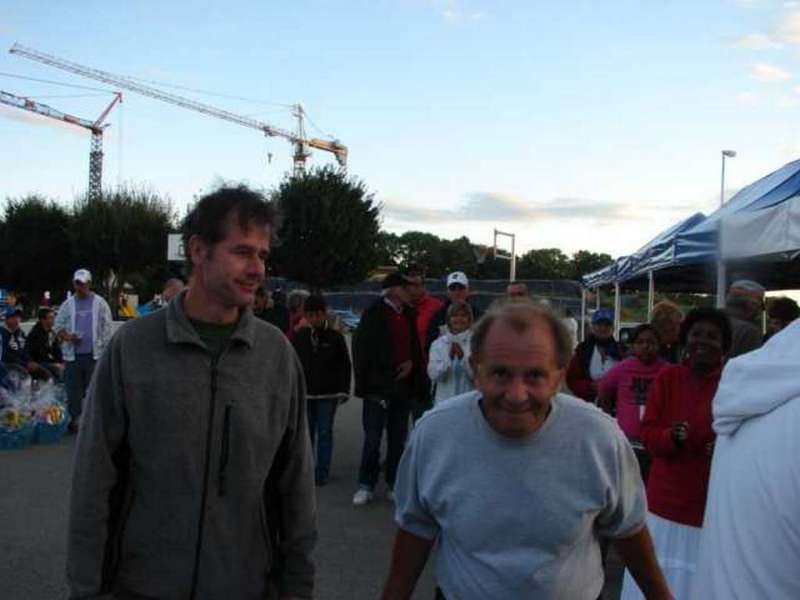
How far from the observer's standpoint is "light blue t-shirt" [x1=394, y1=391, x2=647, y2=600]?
2.16 meters

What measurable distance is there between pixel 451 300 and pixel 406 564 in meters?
5.25

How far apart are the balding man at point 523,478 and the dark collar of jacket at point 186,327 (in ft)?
1.89

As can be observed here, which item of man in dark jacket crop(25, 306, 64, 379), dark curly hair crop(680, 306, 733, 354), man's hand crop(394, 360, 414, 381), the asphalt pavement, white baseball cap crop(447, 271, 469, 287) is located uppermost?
white baseball cap crop(447, 271, 469, 287)

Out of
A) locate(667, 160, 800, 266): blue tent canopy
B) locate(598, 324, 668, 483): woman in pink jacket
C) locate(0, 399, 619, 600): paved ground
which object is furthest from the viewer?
locate(667, 160, 800, 266): blue tent canopy

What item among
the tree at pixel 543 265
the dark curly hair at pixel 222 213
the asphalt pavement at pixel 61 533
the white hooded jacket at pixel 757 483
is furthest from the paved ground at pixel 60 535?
the tree at pixel 543 265

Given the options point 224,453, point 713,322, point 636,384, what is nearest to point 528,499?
point 224,453

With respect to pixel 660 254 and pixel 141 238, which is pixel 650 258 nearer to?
pixel 660 254

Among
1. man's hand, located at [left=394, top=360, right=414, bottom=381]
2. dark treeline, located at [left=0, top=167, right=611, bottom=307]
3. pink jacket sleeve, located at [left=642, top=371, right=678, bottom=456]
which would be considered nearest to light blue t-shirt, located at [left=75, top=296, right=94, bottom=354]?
man's hand, located at [left=394, top=360, right=414, bottom=381]

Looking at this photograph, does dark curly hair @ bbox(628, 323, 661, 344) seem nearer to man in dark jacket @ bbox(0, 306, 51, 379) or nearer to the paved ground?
the paved ground

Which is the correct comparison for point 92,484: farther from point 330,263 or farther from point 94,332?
point 330,263

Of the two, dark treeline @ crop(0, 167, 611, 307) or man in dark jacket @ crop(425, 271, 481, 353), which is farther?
dark treeline @ crop(0, 167, 611, 307)

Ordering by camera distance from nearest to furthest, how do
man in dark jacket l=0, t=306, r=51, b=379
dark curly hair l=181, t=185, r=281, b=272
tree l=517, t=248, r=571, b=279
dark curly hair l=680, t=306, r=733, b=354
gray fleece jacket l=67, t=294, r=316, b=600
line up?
1. gray fleece jacket l=67, t=294, r=316, b=600
2. dark curly hair l=181, t=185, r=281, b=272
3. dark curly hair l=680, t=306, r=733, b=354
4. man in dark jacket l=0, t=306, r=51, b=379
5. tree l=517, t=248, r=571, b=279

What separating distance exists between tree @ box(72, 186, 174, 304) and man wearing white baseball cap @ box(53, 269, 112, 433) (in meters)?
37.2

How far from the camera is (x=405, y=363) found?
7.73m
